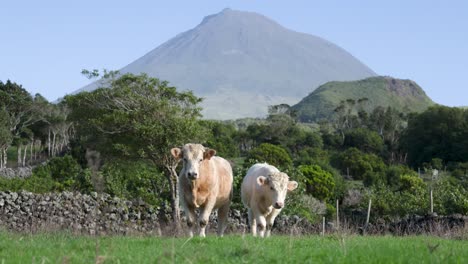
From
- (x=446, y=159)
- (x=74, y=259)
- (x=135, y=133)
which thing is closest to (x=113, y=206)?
(x=135, y=133)

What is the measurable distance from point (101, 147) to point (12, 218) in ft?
46.2

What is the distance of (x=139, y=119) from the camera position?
3731 centimetres

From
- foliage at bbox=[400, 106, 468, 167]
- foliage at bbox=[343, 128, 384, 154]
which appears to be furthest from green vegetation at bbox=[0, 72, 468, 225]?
foliage at bbox=[343, 128, 384, 154]

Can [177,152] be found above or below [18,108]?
below

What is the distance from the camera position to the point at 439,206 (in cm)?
3225

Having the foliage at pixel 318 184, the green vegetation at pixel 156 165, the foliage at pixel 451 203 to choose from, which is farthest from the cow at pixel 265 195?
the foliage at pixel 318 184

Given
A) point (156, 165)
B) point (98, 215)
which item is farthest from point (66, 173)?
point (98, 215)

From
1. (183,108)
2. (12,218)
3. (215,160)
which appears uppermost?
(183,108)

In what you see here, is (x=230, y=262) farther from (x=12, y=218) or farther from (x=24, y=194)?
(x=24, y=194)

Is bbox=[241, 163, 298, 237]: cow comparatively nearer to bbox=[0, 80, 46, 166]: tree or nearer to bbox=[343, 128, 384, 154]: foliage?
bbox=[0, 80, 46, 166]: tree

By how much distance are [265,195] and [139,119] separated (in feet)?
78.4

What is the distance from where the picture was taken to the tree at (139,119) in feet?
114

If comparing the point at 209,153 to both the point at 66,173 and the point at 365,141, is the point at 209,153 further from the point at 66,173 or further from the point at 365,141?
the point at 365,141

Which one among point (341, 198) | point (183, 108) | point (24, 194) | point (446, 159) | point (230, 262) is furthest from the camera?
point (446, 159)
